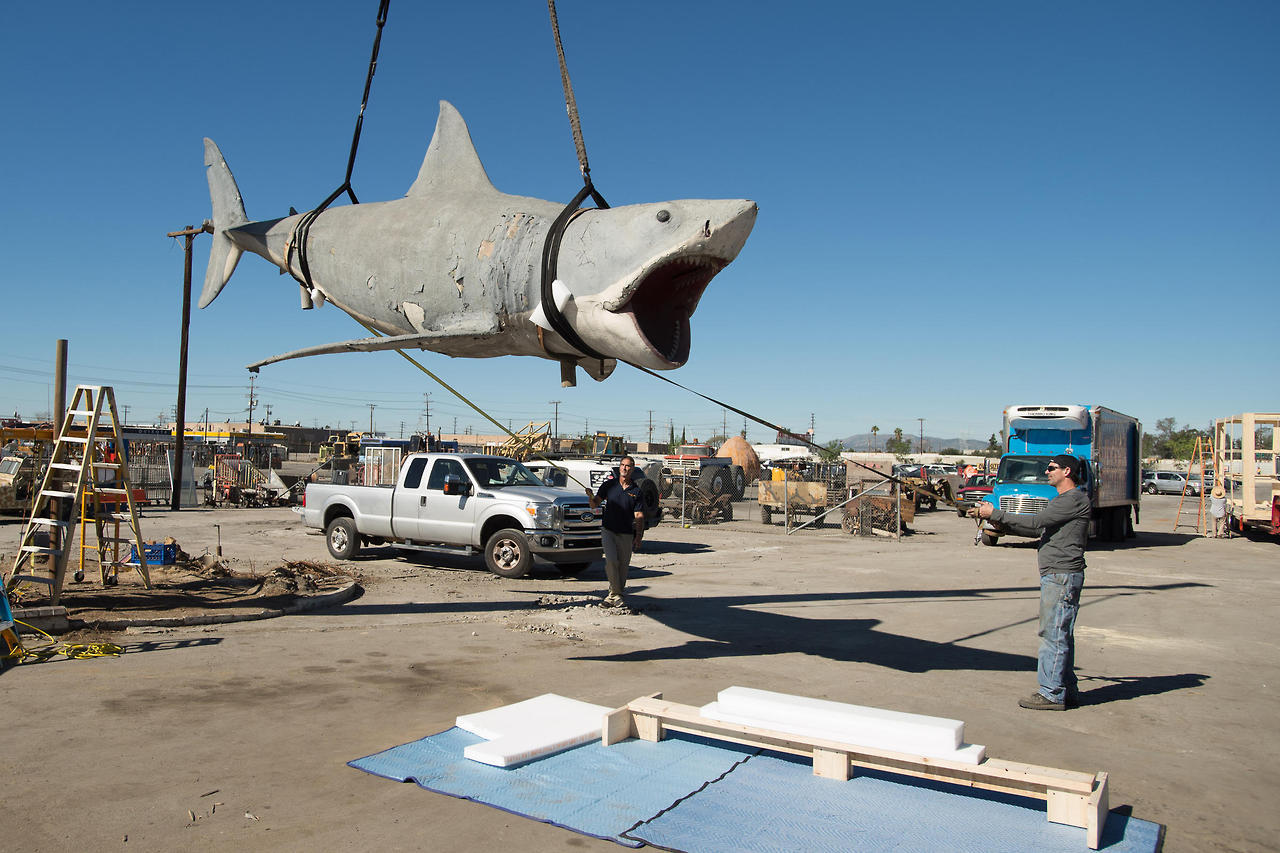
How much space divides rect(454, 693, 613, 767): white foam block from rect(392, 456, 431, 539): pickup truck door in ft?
26.6

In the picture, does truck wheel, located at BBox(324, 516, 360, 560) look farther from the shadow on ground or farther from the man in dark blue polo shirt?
the man in dark blue polo shirt

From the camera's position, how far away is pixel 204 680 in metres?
6.54

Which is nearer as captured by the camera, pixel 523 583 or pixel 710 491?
pixel 523 583

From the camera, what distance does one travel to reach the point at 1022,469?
19375 mm

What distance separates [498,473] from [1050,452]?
1313 cm

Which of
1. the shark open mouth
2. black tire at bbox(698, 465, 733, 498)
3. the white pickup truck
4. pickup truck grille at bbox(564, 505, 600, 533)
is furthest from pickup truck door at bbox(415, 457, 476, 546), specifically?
black tire at bbox(698, 465, 733, 498)

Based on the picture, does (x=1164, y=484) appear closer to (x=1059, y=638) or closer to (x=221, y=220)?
(x=1059, y=638)

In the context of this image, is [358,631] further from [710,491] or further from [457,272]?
[710,491]

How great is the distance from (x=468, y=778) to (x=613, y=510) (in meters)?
5.48

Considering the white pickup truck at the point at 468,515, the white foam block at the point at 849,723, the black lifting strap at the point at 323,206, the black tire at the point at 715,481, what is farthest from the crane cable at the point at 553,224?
the black tire at the point at 715,481

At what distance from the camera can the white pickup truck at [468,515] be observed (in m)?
12.7

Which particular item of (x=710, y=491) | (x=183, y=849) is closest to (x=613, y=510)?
(x=183, y=849)

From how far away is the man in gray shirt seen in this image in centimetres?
633

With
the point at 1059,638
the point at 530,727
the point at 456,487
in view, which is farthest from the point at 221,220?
the point at 456,487
